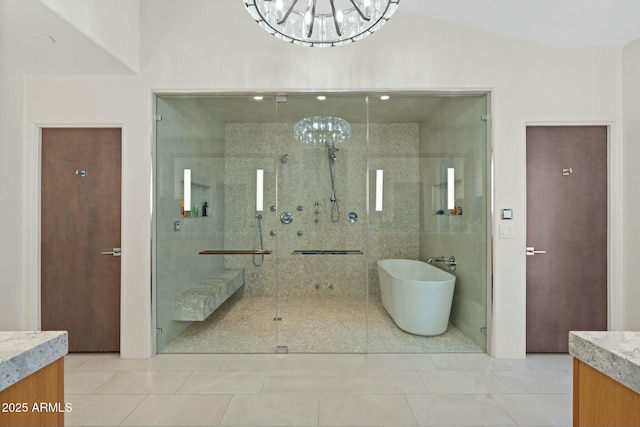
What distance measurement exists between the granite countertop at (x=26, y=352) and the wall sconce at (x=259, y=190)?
221 centimetres

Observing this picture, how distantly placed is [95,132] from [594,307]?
4.66 metres

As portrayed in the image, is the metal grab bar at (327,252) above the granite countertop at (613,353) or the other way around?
above

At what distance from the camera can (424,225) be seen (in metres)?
3.31

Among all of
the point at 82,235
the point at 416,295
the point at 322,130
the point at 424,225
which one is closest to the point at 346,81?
the point at 322,130

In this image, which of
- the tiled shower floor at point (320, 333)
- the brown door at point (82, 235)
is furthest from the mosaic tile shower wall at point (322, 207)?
the brown door at point (82, 235)

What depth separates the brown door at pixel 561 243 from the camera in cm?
329

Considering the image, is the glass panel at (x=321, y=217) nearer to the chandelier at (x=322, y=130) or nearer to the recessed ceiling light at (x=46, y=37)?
the chandelier at (x=322, y=130)

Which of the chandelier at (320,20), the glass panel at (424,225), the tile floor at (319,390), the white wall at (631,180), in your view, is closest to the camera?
the chandelier at (320,20)

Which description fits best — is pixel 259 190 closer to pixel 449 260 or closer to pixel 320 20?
pixel 320 20

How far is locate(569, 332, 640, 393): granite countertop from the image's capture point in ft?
3.08

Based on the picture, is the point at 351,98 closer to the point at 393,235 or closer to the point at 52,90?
the point at 393,235

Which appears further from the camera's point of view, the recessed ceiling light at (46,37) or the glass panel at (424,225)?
the glass panel at (424,225)

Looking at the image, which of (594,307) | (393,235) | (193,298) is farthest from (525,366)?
(193,298)

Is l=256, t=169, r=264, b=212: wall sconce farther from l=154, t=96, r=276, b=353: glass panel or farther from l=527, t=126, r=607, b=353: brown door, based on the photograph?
l=527, t=126, r=607, b=353: brown door
